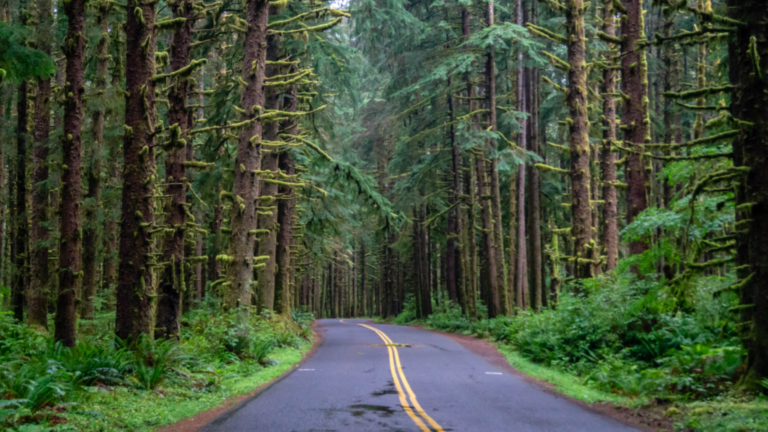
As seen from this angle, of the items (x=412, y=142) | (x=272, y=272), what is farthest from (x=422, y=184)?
(x=272, y=272)

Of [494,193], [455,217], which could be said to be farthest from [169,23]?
[455,217]

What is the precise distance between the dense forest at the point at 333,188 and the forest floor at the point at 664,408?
102 mm

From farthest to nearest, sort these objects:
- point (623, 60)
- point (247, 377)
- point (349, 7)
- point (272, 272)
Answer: point (349, 7), point (272, 272), point (623, 60), point (247, 377)

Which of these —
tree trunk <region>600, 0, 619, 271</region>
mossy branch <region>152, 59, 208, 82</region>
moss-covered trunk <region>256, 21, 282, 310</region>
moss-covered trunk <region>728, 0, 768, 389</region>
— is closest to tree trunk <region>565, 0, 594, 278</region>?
tree trunk <region>600, 0, 619, 271</region>

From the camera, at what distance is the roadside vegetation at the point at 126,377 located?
7324 millimetres

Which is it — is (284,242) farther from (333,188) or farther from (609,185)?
(609,185)

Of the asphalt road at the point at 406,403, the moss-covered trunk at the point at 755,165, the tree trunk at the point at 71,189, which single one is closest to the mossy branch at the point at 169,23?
the tree trunk at the point at 71,189

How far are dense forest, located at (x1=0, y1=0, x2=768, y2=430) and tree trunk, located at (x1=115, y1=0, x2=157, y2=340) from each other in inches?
1.7

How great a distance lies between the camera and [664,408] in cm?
904

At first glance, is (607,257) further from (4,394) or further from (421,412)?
(4,394)

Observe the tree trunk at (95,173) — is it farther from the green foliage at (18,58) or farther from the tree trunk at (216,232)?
the green foliage at (18,58)

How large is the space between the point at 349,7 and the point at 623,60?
13517mm

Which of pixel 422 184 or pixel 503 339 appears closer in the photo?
pixel 503 339

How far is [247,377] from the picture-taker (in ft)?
41.6
